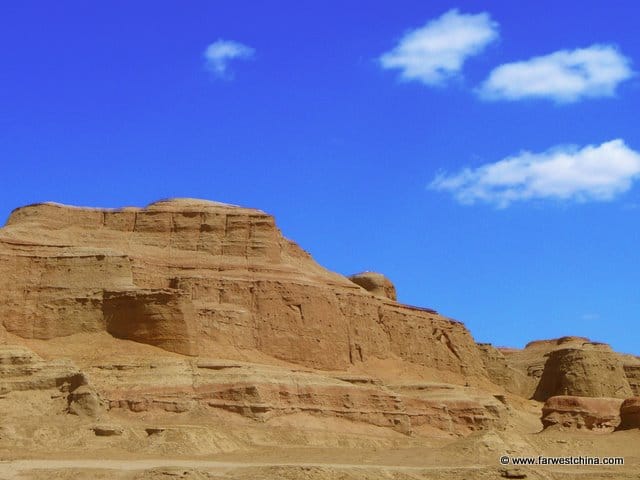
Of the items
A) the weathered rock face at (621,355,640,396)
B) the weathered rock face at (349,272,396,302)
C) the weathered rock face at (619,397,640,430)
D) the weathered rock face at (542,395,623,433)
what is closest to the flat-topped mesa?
the weathered rock face at (542,395,623,433)

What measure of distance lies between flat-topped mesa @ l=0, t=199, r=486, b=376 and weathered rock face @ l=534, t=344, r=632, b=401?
1833 centimetres

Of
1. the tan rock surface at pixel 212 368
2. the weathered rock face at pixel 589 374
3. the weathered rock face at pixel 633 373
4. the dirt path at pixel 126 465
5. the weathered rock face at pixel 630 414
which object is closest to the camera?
the dirt path at pixel 126 465

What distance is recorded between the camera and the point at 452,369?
75.2 m

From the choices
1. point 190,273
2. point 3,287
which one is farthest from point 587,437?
point 3,287

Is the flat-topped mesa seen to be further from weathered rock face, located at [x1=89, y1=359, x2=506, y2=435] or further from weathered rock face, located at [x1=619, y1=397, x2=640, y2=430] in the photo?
weathered rock face, located at [x1=619, y1=397, x2=640, y2=430]

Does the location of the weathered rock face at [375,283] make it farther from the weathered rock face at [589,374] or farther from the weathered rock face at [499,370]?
the weathered rock face at [589,374]

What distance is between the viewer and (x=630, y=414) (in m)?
60.4

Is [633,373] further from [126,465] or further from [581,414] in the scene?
[126,465]

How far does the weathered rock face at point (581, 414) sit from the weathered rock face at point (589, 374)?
1305cm

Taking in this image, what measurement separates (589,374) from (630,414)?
20268mm

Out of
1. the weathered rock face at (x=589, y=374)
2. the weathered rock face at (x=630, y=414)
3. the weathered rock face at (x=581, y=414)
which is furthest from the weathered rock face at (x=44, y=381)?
the weathered rock face at (x=589, y=374)

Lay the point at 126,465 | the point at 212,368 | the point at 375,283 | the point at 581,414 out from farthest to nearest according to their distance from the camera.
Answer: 1. the point at 375,283
2. the point at 581,414
3. the point at 212,368
4. the point at 126,465

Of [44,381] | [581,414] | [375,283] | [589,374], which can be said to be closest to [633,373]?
[589,374]

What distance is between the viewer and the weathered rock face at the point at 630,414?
59906 mm
